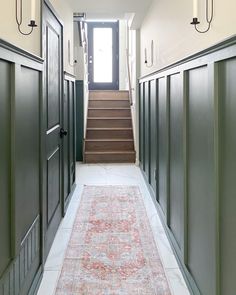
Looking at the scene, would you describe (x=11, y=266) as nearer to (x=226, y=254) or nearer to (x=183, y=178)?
(x=226, y=254)

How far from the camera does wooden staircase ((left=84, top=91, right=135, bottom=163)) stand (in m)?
7.57

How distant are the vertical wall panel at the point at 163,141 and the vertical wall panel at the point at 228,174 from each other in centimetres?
171

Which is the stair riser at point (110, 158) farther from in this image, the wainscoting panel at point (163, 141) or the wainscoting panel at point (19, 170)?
the wainscoting panel at point (19, 170)

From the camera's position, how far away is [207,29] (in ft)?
7.15

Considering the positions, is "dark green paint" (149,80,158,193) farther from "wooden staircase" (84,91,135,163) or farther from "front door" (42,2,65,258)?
"wooden staircase" (84,91,135,163)

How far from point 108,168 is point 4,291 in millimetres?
5232

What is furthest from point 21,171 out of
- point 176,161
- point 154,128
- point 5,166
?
point 154,128

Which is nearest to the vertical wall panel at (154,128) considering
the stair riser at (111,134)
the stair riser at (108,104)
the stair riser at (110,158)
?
the stair riser at (110,158)

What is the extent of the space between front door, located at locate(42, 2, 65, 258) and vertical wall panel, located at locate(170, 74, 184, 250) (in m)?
0.94

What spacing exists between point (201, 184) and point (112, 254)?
125 centimetres

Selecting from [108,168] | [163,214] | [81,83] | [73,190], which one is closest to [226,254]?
[163,214]

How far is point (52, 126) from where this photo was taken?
3.39m

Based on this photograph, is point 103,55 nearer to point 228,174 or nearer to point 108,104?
point 108,104

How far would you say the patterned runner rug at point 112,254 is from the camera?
99.5 inches
